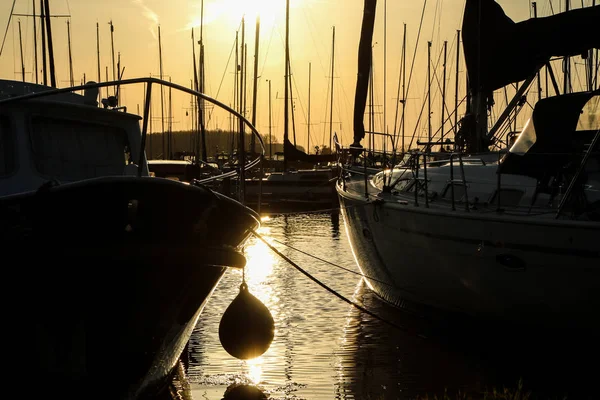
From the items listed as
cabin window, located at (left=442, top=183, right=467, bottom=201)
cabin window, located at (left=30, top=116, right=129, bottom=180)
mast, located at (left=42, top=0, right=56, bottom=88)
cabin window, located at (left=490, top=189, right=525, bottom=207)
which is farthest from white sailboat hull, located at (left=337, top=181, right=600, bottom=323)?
mast, located at (left=42, top=0, right=56, bottom=88)

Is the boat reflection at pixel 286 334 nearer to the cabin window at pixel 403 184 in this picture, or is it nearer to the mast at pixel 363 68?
the cabin window at pixel 403 184

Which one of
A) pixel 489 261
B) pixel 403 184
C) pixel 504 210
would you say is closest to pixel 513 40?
pixel 403 184

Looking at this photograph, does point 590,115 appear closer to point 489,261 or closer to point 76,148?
point 489,261

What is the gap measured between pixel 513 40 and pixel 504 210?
14.3 feet

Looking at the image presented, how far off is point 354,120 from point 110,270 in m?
12.2

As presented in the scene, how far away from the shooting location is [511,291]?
12.0m

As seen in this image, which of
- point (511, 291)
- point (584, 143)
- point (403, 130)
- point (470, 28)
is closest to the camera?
point (511, 291)

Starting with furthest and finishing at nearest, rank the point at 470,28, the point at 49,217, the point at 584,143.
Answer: the point at 470,28
the point at 584,143
the point at 49,217

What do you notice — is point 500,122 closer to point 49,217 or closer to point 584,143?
point 584,143

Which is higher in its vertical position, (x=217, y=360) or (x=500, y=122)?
(x=500, y=122)

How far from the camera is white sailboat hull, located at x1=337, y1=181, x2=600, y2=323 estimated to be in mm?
11000

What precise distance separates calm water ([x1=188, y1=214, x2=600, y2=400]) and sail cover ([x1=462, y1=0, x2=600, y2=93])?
15.2 ft

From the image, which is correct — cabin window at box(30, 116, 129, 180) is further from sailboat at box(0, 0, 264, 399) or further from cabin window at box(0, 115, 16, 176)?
sailboat at box(0, 0, 264, 399)

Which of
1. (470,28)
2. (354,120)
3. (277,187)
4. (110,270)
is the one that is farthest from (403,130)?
(110,270)
